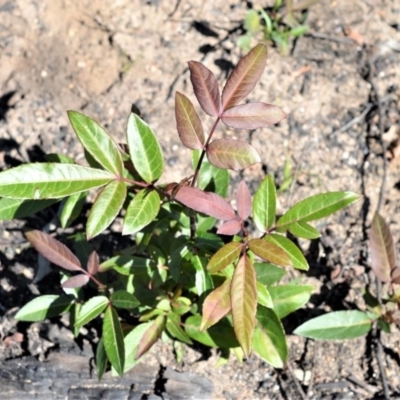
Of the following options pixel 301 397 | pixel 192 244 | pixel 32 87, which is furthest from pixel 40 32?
pixel 301 397

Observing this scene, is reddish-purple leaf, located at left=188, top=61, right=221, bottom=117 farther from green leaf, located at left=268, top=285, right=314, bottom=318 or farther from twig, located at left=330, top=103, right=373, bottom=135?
twig, located at left=330, top=103, right=373, bottom=135

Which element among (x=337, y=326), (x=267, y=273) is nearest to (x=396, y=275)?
(x=337, y=326)

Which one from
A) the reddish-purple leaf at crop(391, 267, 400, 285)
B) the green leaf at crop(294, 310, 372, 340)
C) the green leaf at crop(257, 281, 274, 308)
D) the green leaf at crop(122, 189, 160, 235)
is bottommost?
the green leaf at crop(294, 310, 372, 340)

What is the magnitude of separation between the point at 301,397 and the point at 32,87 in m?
1.90

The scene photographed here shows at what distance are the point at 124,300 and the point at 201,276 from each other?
286mm

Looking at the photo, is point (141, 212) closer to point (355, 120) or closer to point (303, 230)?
point (303, 230)

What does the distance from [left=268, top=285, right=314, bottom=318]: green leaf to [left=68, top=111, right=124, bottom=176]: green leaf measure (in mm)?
940

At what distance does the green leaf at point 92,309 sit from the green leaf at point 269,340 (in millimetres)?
560

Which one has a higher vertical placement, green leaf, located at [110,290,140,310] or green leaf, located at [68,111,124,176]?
green leaf, located at [68,111,124,176]

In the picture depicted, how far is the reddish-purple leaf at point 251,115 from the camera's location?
1441 millimetres

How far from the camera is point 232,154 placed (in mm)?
1437

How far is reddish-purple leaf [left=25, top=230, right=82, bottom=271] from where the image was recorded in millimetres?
1857

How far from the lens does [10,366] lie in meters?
2.23

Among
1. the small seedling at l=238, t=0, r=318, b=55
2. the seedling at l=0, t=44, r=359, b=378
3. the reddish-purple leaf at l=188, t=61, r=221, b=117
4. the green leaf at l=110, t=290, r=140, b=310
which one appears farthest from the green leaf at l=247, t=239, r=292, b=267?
the small seedling at l=238, t=0, r=318, b=55
